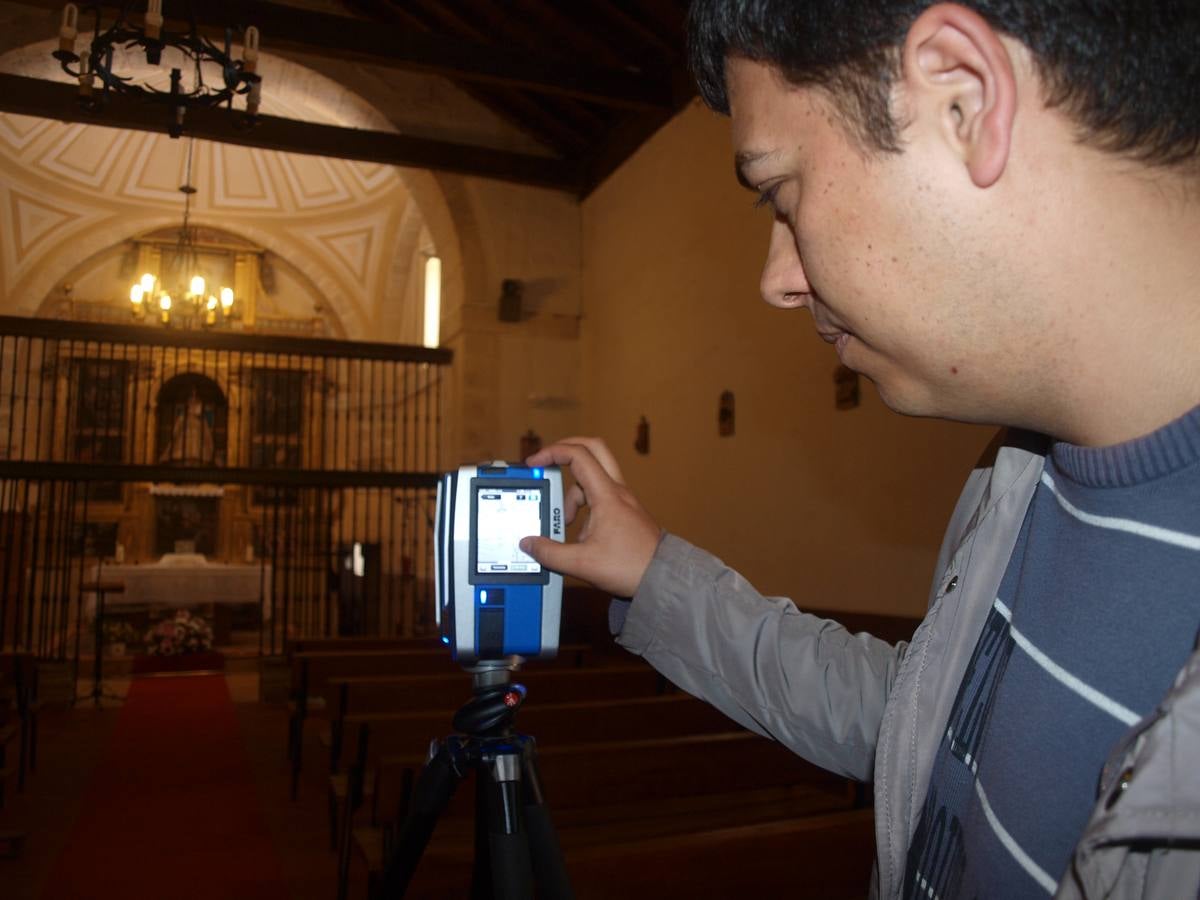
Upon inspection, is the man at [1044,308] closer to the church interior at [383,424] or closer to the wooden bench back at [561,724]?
the church interior at [383,424]

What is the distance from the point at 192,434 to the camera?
46.8ft

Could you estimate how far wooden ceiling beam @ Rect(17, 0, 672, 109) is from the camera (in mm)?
6918

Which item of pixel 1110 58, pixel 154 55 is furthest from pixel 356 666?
pixel 1110 58

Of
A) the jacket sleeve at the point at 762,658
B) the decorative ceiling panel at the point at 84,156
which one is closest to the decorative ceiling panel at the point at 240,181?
the decorative ceiling panel at the point at 84,156

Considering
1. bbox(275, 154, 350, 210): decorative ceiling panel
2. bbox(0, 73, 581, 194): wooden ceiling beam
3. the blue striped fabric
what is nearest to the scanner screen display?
the blue striped fabric

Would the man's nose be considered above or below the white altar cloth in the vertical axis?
above

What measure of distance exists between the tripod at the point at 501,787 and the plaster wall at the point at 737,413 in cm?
362

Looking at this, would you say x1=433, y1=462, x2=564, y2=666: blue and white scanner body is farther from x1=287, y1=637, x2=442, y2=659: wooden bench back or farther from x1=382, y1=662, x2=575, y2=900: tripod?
x1=287, y1=637, x2=442, y2=659: wooden bench back

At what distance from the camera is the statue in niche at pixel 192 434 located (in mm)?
14023

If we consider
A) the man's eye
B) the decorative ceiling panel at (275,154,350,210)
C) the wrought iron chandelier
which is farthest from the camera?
the decorative ceiling panel at (275,154,350,210)

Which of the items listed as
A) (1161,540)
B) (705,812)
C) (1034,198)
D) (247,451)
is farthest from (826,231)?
(247,451)

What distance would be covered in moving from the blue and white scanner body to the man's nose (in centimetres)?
35

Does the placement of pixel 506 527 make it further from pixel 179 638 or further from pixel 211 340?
pixel 179 638

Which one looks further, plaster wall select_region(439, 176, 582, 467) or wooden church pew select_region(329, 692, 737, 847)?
plaster wall select_region(439, 176, 582, 467)
